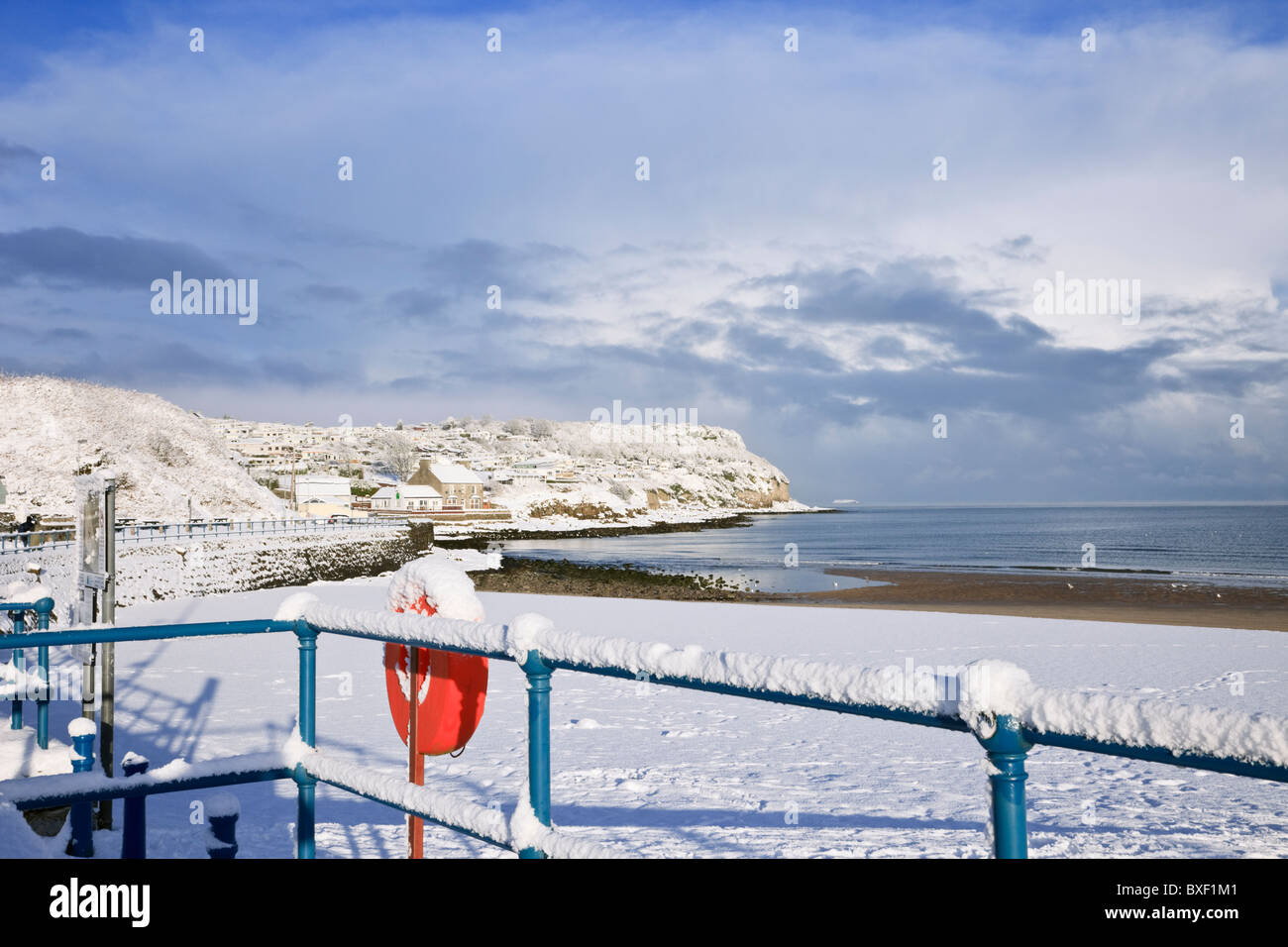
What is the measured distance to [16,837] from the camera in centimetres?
225

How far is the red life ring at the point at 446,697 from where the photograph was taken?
3.12 m

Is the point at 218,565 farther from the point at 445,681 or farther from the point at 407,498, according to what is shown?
the point at 407,498

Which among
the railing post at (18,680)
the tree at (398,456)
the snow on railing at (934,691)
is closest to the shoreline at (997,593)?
the railing post at (18,680)

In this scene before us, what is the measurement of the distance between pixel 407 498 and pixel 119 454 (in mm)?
34948

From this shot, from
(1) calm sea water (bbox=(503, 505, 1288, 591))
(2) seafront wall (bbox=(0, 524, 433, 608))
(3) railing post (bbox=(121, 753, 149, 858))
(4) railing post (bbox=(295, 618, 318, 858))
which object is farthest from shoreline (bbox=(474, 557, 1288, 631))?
(4) railing post (bbox=(295, 618, 318, 858))

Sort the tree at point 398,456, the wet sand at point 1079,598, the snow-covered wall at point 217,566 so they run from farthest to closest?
the tree at point 398,456 → the wet sand at point 1079,598 → the snow-covered wall at point 217,566

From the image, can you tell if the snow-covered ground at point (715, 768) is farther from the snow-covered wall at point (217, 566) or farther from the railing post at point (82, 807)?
the snow-covered wall at point (217, 566)

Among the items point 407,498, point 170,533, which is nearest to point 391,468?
point 407,498

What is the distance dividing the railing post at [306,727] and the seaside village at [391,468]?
4876 cm

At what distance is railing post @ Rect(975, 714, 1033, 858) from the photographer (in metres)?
1.33

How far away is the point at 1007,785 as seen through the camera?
1.38 metres
